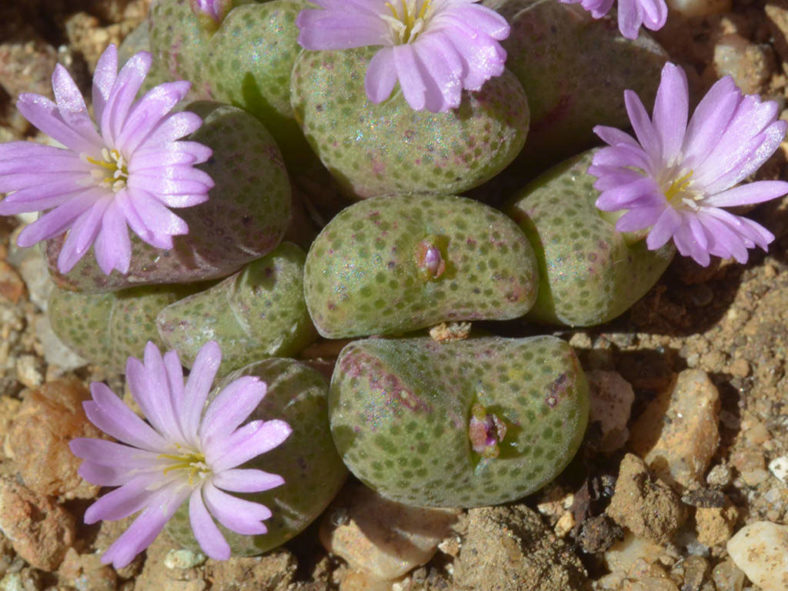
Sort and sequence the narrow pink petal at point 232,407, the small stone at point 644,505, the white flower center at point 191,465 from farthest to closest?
the small stone at point 644,505 → the white flower center at point 191,465 → the narrow pink petal at point 232,407

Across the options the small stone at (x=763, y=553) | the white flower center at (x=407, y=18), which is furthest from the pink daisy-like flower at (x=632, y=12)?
the small stone at (x=763, y=553)

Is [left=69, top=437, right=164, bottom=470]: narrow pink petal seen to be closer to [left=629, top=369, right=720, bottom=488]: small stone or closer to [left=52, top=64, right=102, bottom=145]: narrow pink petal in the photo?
[left=52, top=64, right=102, bottom=145]: narrow pink petal

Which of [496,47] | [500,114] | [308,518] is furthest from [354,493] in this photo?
[496,47]

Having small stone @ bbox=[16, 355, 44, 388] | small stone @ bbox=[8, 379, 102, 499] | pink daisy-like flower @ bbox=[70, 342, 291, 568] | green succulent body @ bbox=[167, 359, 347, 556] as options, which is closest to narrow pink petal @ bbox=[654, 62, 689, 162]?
green succulent body @ bbox=[167, 359, 347, 556]

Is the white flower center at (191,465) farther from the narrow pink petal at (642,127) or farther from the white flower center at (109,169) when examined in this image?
the narrow pink petal at (642,127)

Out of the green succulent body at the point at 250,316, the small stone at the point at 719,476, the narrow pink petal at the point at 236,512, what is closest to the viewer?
the narrow pink petal at the point at 236,512

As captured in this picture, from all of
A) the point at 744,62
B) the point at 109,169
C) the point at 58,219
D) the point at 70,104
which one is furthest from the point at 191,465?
the point at 744,62

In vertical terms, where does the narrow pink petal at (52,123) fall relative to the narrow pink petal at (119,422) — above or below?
above
